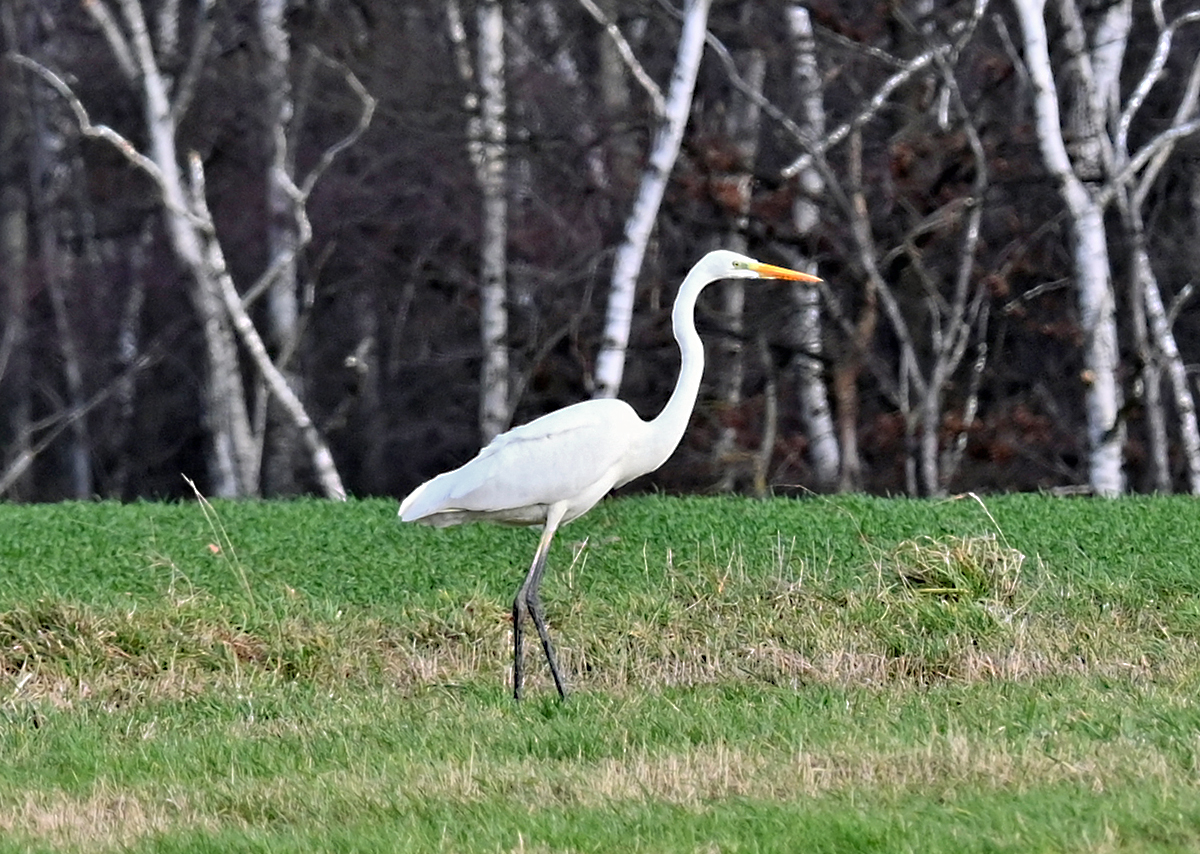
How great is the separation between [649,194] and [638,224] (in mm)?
226

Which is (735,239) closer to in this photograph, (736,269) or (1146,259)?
(1146,259)

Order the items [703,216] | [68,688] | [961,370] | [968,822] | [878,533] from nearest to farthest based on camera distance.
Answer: [968,822] → [68,688] → [878,533] → [703,216] → [961,370]

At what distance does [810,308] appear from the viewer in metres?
16.5

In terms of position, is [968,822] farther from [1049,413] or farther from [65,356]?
[65,356]

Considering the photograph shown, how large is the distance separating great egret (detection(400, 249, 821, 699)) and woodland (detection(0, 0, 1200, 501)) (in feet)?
13.6

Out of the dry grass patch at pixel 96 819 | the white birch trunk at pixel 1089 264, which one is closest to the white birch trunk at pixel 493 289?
the white birch trunk at pixel 1089 264

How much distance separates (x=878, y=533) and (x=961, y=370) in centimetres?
838

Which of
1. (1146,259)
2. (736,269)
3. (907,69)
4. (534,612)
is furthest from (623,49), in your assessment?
(534,612)

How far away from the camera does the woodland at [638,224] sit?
14.9m

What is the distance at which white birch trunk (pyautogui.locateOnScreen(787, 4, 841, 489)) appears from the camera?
15.9 metres

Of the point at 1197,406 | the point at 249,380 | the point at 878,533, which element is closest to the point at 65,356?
the point at 249,380

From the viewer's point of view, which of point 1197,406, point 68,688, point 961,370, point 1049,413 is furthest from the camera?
point 1197,406

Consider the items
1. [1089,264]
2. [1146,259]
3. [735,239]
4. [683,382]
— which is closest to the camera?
[683,382]

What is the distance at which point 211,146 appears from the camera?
21328 mm
